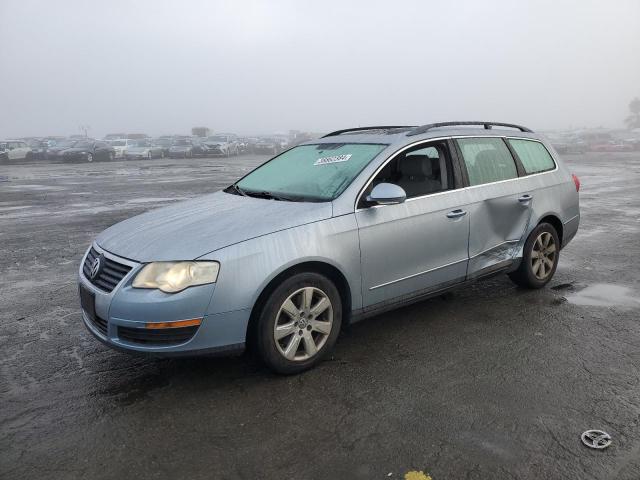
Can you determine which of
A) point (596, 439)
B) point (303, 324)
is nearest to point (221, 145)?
point (303, 324)

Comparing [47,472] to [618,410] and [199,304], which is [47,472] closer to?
[199,304]

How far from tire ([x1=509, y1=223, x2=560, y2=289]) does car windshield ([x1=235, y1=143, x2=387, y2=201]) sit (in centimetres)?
196

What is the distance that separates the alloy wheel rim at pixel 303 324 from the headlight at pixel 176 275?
53 centimetres

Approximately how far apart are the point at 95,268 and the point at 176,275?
2.43 ft

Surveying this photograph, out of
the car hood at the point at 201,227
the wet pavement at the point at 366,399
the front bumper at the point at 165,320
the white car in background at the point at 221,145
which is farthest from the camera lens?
the white car in background at the point at 221,145

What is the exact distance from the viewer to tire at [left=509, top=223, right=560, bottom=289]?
517cm

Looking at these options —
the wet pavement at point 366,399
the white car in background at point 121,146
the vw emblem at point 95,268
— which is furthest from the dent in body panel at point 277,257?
the white car in background at point 121,146

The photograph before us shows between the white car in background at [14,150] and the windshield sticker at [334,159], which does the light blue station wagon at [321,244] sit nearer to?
the windshield sticker at [334,159]

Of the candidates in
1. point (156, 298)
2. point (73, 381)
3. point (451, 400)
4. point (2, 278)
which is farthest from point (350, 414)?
point (2, 278)

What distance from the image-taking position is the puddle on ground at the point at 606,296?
16.5ft

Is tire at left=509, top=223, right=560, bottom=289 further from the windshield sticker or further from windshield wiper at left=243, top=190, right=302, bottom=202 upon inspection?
windshield wiper at left=243, top=190, right=302, bottom=202

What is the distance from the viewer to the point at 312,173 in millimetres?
4383

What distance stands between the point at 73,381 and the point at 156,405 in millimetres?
747

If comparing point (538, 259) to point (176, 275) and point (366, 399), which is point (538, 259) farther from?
point (176, 275)
